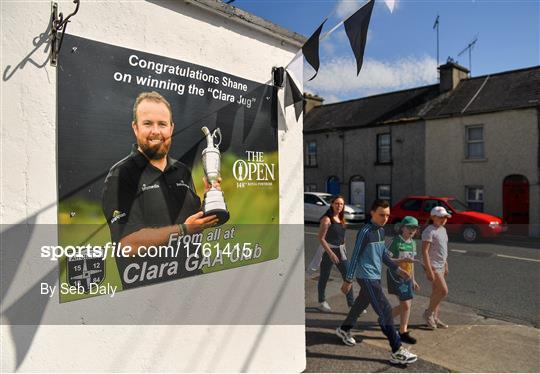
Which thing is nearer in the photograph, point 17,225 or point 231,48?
point 17,225

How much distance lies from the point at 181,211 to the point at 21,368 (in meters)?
1.51

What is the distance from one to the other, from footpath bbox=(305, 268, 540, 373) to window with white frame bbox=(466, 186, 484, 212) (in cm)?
1293

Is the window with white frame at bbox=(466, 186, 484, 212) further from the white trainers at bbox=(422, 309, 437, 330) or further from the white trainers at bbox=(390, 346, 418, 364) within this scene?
the white trainers at bbox=(390, 346, 418, 364)

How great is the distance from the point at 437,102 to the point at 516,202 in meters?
6.24

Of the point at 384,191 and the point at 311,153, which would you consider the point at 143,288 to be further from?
the point at 311,153

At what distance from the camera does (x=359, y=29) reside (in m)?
3.93

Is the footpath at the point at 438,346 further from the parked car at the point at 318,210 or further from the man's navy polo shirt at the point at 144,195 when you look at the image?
the parked car at the point at 318,210

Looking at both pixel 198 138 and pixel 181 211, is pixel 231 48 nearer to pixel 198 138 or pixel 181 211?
pixel 198 138

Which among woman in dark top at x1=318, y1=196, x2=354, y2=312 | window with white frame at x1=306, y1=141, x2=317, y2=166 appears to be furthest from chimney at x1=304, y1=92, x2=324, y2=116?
woman in dark top at x1=318, y1=196, x2=354, y2=312

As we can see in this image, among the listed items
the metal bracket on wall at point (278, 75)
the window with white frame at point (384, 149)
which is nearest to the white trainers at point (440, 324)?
the metal bracket on wall at point (278, 75)

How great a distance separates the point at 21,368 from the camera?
266 cm

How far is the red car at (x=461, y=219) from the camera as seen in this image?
13.5 meters

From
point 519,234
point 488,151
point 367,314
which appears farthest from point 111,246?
point 488,151

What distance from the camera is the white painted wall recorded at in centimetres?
264
